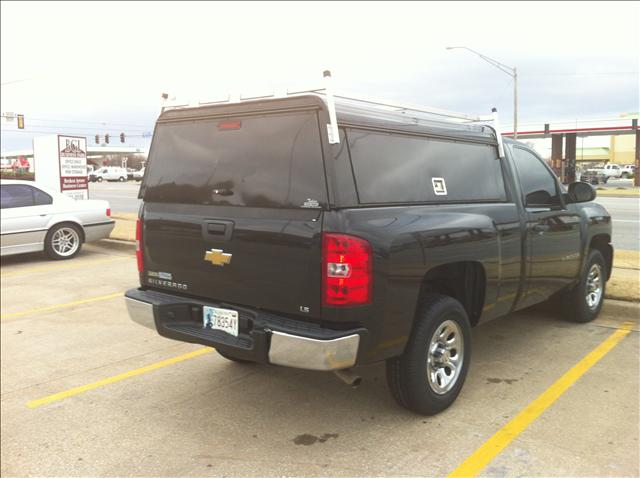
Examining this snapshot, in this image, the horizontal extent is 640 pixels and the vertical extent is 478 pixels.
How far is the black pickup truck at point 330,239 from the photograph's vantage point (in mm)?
3264

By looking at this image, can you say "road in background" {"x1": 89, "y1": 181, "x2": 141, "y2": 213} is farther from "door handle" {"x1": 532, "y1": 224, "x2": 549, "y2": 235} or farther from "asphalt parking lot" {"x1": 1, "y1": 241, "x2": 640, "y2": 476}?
"door handle" {"x1": 532, "y1": 224, "x2": 549, "y2": 235}

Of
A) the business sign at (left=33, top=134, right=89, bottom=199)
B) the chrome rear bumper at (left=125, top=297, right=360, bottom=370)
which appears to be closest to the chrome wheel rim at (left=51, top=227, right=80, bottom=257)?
the business sign at (left=33, top=134, right=89, bottom=199)

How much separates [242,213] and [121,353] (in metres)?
2.48

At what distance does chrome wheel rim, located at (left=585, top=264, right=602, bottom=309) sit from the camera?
19.2 feet

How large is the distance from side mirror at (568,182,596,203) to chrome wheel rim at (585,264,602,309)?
2.68ft

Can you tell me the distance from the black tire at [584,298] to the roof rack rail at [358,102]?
5.88ft

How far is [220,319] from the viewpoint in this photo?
367 centimetres

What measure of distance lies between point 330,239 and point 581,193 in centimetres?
329

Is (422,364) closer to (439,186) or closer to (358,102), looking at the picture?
(439,186)

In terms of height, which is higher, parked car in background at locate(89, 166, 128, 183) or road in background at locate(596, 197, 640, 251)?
A: parked car in background at locate(89, 166, 128, 183)

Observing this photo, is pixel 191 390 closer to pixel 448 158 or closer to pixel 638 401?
pixel 448 158

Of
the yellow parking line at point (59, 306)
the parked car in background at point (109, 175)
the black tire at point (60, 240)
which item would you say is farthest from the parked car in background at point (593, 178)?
the parked car in background at point (109, 175)

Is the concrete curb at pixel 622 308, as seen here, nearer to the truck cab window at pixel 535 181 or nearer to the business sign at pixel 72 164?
the truck cab window at pixel 535 181

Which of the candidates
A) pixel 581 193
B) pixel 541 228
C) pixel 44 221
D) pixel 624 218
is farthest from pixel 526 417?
pixel 624 218
